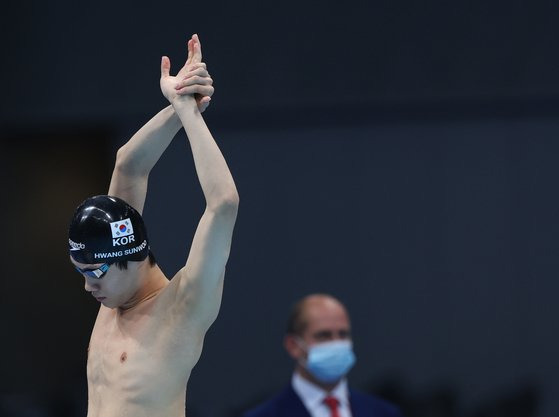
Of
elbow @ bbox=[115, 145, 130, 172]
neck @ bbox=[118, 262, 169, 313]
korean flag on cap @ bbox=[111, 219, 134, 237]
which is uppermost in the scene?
elbow @ bbox=[115, 145, 130, 172]

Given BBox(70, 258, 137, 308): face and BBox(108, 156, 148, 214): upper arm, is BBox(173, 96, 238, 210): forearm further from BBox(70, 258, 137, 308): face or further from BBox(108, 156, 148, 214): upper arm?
BBox(108, 156, 148, 214): upper arm

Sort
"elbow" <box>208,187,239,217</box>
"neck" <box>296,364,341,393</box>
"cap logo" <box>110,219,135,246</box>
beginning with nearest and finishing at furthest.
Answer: "elbow" <box>208,187,239,217</box> → "cap logo" <box>110,219,135,246</box> → "neck" <box>296,364,341,393</box>

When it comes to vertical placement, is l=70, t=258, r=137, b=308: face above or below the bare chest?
above

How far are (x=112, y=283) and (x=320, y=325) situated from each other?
2423 millimetres

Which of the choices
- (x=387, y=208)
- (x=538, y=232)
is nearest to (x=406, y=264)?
(x=387, y=208)

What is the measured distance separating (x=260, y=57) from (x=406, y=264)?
5.72 feet

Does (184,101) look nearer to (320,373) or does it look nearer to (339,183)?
(320,373)

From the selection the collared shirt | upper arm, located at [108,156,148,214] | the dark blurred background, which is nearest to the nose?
upper arm, located at [108,156,148,214]

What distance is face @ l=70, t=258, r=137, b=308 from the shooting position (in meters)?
3.88

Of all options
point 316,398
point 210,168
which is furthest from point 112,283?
point 316,398

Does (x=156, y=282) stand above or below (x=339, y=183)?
below

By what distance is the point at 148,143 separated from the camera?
4.22m

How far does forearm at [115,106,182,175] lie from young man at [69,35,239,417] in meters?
0.14

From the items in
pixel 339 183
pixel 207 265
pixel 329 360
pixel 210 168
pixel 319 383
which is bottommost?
pixel 319 383
